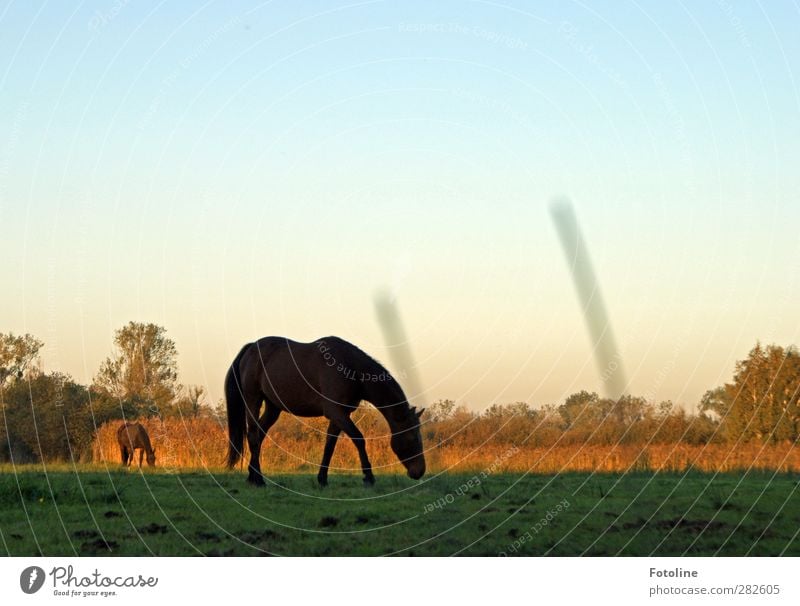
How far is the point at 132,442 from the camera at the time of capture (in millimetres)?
27938

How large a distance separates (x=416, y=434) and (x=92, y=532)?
26.1 feet

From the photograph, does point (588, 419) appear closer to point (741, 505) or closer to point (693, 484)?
point (693, 484)

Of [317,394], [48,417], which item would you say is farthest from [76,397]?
[317,394]

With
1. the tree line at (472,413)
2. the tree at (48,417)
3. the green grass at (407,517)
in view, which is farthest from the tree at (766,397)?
the tree at (48,417)

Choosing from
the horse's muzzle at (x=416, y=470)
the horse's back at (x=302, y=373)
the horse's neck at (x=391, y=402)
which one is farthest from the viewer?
the horse's back at (x=302, y=373)

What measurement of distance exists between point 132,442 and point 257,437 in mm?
5708

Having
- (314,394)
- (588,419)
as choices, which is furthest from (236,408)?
(588,419)

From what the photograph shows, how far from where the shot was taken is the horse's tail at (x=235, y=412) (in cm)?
2433

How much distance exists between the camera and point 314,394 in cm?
2331
